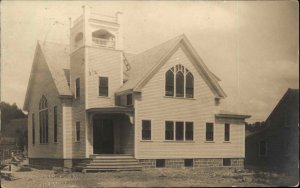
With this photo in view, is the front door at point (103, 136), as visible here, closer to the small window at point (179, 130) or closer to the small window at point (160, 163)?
the small window at point (160, 163)

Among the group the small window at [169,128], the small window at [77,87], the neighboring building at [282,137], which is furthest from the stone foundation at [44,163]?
the neighboring building at [282,137]

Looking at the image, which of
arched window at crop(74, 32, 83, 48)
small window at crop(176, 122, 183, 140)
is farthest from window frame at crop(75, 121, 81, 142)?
small window at crop(176, 122, 183, 140)

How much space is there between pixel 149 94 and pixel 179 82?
140 cm

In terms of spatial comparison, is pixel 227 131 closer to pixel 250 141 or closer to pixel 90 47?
pixel 250 141

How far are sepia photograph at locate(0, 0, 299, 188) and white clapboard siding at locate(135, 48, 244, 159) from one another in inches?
1.8

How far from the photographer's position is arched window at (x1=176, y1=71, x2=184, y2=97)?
18.7 metres

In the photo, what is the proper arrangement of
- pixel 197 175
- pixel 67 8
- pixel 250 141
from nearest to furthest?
1. pixel 67 8
2. pixel 197 175
3. pixel 250 141

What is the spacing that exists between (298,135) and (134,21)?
20.0 feet

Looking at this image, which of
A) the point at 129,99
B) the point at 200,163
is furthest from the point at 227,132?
the point at 129,99

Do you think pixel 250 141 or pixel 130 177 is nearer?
pixel 130 177

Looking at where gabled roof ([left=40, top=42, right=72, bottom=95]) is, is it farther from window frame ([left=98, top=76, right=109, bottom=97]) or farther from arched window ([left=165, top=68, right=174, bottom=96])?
arched window ([left=165, top=68, right=174, bottom=96])

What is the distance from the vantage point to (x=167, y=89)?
19.1 metres

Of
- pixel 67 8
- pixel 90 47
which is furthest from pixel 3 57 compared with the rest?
pixel 90 47

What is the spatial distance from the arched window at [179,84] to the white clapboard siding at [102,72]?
265 centimetres
